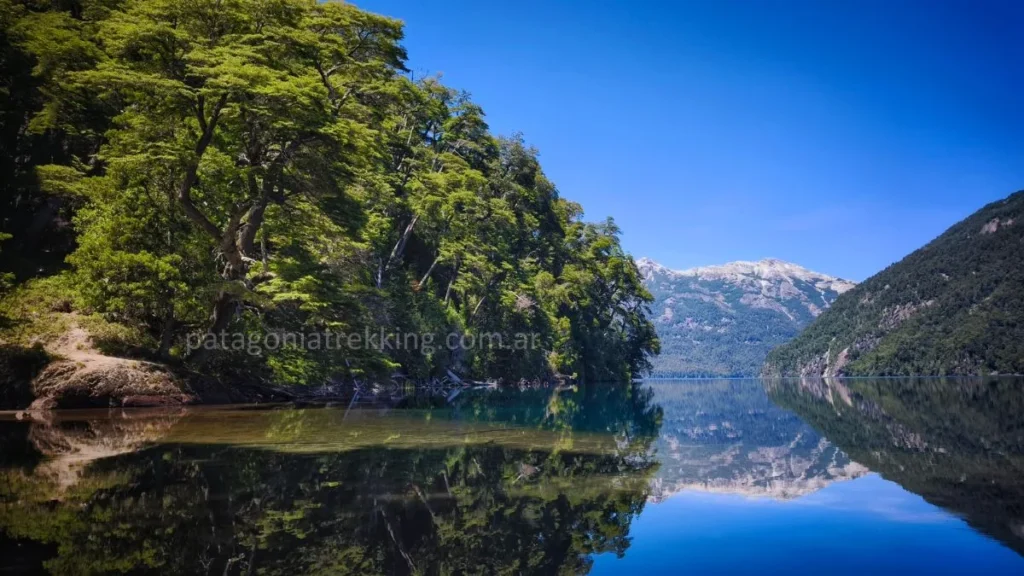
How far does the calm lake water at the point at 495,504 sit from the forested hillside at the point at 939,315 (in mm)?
130501

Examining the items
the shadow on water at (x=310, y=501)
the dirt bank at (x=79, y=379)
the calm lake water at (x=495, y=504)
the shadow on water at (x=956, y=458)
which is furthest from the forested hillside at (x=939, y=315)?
the dirt bank at (x=79, y=379)

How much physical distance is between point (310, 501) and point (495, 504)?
1.63 meters

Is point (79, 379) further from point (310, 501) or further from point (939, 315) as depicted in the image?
point (939, 315)

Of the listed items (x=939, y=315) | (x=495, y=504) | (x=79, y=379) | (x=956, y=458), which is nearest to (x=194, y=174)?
(x=79, y=379)

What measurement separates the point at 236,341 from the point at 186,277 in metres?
2.85

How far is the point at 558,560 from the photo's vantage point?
11.5ft

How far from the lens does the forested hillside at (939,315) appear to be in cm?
11662

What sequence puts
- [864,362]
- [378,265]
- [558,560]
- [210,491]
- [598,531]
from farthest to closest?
[864,362], [378,265], [210,491], [598,531], [558,560]

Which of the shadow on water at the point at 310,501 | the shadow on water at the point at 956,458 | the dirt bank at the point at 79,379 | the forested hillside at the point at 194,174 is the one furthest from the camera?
the forested hillside at the point at 194,174

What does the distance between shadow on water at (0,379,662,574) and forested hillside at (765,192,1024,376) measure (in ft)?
437

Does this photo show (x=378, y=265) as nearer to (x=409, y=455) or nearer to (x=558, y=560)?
(x=409, y=455)

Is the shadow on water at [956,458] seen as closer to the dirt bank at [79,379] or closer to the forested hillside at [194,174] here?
the forested hillside at [194,174]

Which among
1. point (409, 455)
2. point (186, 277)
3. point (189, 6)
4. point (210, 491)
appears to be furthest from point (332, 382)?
point (210, 491)

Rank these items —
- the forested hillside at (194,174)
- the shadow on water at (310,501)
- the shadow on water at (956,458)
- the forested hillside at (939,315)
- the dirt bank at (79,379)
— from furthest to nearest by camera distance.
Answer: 1. the forested hillside at (939,315)
2. the forested hillside at (194,174)
3. the dirt bank at (79,379)
4. the shadow on water at (956,458)
5. the shadow on water at (310,501)
